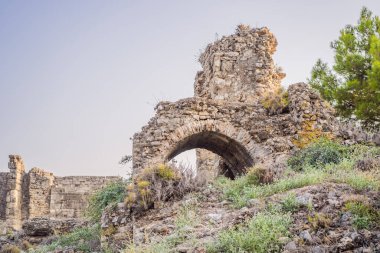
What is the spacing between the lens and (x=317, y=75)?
1741 cm

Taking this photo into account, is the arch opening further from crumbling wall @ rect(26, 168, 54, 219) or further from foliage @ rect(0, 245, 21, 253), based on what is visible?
crumbling wall @ rect(26, 168, 54, 219)

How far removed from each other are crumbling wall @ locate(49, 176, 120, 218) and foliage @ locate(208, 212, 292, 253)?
1327 centimetres

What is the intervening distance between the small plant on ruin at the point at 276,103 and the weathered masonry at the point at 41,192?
9.42 m

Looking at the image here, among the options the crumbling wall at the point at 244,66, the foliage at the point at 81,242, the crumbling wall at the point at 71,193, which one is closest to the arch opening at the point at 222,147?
the crumbling wall at the point at 244,66

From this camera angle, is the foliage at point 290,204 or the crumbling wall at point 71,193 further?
the crumbling wall at point 71,193

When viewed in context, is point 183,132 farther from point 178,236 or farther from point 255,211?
point 178,236

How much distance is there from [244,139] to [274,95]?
1.65 m

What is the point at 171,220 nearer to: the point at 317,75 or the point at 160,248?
the point at 160,248

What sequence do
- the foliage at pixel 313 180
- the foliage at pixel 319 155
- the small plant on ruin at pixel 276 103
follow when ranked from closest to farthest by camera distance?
the foliage at pixel 313 180
the foliage at pixel 319 155
the small plant on ruin at pixel 276 103

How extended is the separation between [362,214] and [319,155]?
427cm

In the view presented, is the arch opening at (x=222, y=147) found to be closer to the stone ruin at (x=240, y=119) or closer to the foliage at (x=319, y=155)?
the stone ruin at (x=240, y=119)

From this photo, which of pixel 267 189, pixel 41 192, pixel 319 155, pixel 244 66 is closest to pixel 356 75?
pixel 244 66

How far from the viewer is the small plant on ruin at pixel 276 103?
11.9 metres

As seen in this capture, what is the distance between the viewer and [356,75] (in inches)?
628
